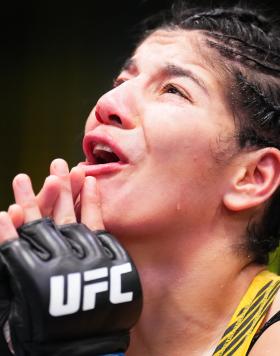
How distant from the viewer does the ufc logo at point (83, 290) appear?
104 cm

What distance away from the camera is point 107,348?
108 cm

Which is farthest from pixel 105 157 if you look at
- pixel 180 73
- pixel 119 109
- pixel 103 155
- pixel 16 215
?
pixel 16 215

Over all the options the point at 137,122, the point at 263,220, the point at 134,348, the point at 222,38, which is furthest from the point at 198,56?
the point at 134,348

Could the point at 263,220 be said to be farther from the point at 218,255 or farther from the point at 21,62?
the point at 21,62

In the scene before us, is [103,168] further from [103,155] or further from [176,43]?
[176,43]

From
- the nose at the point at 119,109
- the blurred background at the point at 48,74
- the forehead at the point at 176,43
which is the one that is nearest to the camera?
the nose at the point at 119,109

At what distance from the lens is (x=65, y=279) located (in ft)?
3.46

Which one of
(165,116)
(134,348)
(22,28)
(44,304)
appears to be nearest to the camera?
(44,304)

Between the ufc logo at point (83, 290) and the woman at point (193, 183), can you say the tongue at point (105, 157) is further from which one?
the ufc logo at point (83, 290)

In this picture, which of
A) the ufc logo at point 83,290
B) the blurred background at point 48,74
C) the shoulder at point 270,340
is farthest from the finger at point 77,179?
the blurred background at point 48,74

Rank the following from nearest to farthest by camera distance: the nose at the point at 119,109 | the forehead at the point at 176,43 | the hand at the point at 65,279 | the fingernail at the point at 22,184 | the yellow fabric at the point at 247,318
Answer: the hand at the point at 65,279, the fingernail at the point at 22,184, the yellow fabric at the point at 247,318, the nose at the point at 119,109, the forehead at the point at 176,43

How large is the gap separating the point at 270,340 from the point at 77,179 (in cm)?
49

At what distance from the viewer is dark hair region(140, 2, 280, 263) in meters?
1.42

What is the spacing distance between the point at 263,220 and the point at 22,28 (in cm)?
218
